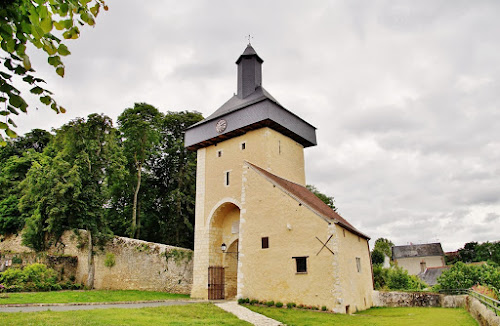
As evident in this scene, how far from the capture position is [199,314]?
10.7 m

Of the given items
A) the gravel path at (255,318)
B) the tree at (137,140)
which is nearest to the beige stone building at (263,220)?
the gravel path at (255,318)

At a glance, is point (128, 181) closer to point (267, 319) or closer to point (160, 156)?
point (160, 156)

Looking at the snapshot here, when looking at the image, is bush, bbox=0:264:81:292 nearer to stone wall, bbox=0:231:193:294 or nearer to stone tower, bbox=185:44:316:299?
stone wall, bbox=0:231:193:294

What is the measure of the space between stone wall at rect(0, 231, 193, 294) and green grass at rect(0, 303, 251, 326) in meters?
8.93

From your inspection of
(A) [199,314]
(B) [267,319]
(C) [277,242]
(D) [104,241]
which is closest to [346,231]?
(C) [277,242]

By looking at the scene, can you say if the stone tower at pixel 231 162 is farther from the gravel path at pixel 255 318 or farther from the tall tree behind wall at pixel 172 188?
the gravel path at pixel 255 318

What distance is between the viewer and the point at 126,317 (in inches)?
351

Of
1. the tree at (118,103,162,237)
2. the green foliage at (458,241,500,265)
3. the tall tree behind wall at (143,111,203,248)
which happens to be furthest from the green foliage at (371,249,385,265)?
the tree at (118,103,162,237)

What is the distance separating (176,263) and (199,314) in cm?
989

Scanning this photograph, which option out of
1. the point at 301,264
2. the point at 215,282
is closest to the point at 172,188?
the point at 215,282

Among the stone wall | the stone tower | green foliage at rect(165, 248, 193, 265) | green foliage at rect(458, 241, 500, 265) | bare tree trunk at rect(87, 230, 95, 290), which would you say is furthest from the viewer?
green foliage at rect(458, 241, 500, 265)

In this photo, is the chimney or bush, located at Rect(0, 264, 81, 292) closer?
bush, located at Rect(0, 264, 81, 292)

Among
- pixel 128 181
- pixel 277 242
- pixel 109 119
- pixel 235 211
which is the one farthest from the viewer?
pixel 128 181

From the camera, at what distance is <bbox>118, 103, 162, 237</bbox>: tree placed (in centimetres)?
2523
